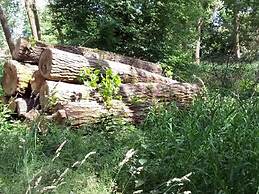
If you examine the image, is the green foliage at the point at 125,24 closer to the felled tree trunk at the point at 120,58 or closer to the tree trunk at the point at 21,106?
the felled tree trunk at the point at 120,58

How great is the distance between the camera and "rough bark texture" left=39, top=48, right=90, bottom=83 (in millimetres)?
5289

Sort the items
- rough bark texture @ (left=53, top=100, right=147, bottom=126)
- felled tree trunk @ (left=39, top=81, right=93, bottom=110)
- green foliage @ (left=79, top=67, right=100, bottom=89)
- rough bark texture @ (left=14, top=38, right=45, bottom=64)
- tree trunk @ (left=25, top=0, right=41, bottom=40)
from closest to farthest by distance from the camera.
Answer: rough bark texture @ (left=53, top=100, right=147, bottom=126), felled tree trunk @ (left=39, top=81, right=93, bottom=110), green foliage @ (left=79, top=67, right=100, bottom=89), rough bark texture @ (left=14, top=38, right=45, bottom=64), tree trunk @ (left=25, top=0, right=41, bottom=40)

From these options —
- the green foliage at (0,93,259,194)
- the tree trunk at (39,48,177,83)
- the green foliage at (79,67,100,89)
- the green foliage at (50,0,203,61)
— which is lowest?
the green foliage at (0,93,259,194)

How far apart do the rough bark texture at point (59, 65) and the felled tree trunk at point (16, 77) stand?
1.66ft

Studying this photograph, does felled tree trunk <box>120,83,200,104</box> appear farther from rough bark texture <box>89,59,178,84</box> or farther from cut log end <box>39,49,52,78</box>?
cut log end <box>39,49,52,78</box>

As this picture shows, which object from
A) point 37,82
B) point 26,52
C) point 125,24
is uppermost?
point 125,24

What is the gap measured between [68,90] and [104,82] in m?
0.54

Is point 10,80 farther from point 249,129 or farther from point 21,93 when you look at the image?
point 249,129

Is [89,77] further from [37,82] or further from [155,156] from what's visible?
[155,156]

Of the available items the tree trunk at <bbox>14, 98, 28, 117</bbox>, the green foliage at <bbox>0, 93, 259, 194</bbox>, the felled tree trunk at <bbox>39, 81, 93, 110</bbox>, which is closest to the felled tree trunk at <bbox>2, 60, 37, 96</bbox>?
the tree trunk at <bbox>14, 98, 28, 117</bbox>

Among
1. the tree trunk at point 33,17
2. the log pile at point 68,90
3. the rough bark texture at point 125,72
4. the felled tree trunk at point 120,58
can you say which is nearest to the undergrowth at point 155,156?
the log pile at point 68,90

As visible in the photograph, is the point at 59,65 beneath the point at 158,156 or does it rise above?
above

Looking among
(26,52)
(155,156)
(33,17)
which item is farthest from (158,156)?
(33,17)

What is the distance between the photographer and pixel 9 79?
6004 millimetres
